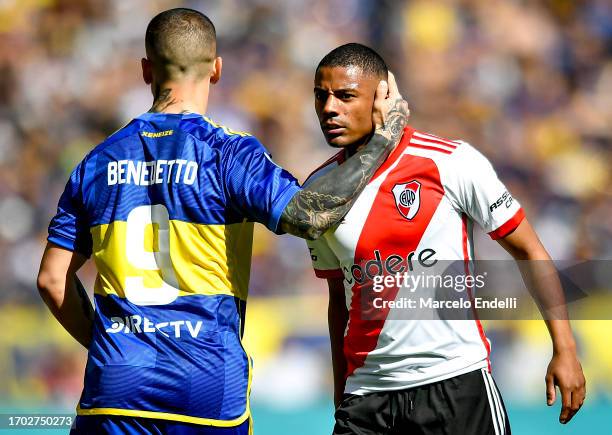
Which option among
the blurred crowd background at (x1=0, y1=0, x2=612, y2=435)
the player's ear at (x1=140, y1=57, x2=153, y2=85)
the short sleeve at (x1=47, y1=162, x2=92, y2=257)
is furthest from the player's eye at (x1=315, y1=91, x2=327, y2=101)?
the blurred crowd background at (x1=0, y1=0, x2=612, y2=435)

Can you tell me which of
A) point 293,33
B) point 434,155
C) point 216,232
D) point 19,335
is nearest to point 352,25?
point 293,33

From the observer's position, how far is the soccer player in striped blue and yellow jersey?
3041 mm

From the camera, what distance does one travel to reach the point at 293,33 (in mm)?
9289

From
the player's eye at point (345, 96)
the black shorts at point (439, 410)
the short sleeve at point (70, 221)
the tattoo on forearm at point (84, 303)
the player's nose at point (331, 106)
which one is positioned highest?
the player's eye at point (345, 96)

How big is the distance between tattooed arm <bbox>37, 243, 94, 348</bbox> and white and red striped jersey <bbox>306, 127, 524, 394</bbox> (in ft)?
3.27

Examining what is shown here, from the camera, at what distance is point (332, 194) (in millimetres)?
3146

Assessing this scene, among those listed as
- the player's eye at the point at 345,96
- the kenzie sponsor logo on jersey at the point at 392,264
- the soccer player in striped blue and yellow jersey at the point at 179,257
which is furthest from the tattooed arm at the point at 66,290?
the player's eye at the point at 345,96

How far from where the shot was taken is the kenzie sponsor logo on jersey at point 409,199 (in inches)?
140

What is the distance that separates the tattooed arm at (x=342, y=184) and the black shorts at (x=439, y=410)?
31.0 inches

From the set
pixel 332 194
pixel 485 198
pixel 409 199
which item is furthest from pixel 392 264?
pixel 332 194

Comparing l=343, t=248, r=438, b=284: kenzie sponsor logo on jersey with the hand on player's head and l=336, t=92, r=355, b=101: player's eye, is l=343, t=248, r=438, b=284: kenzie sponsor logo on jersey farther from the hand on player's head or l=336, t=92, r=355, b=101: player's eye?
l=336, t=92, r=355, b=101: player's eye

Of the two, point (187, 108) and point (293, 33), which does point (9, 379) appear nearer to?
point (293, 33)

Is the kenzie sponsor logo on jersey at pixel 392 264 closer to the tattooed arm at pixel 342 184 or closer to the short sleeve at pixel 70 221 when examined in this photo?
the tattooed arm at pixel 342 184

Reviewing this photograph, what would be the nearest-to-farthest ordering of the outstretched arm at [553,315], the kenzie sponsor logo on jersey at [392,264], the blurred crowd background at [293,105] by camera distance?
the outstretched arm at [553,315] → the kenzie sponsor logo on jersey at [392,264] → the blurred crowd background at [293,105]
